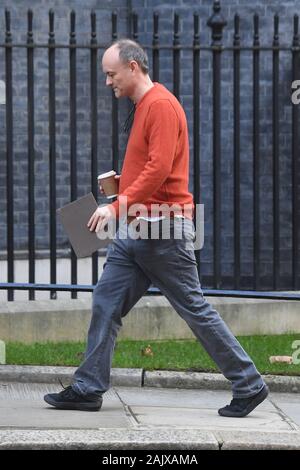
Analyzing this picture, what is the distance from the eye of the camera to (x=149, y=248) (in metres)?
7.09

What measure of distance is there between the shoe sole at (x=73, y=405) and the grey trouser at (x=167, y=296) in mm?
72

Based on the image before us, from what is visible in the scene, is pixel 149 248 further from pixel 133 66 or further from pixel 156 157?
pixel 133 66

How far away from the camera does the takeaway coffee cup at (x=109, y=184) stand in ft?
23.5

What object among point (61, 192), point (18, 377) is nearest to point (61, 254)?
point (61, 192)

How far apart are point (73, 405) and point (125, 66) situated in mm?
1772

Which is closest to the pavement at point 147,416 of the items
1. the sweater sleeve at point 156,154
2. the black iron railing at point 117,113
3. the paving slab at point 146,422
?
the paving slab at point 146,422

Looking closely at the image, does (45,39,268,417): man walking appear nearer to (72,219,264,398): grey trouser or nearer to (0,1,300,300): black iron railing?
(72,219,264,398): grey trouser

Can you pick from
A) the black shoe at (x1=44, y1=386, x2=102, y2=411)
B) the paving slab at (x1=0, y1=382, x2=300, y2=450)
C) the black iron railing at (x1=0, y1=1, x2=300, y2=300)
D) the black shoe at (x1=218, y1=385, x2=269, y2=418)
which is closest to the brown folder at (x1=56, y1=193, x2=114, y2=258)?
the black shoe at (x1=44, y1=386, x2=102, y2=411)

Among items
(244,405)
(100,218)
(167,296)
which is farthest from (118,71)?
(244,405)

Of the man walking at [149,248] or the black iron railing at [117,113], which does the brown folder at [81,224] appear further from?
the black iron railing at [117,113]

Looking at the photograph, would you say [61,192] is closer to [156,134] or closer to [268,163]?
[268,163]

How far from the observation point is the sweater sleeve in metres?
6.81

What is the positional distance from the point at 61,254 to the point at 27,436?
7.90 metres
